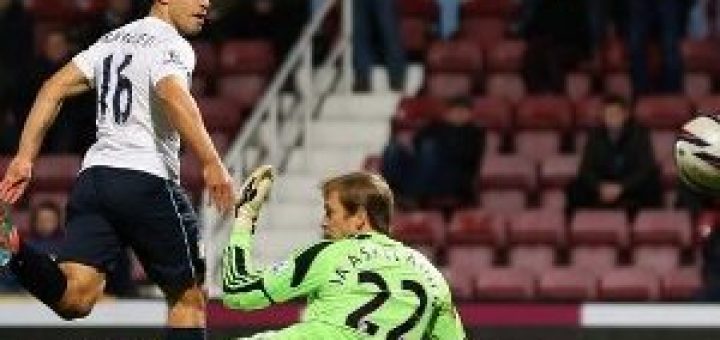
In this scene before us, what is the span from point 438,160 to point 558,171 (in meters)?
0.79

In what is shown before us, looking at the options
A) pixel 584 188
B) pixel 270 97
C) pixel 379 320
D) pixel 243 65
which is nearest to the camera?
pixel 379 320

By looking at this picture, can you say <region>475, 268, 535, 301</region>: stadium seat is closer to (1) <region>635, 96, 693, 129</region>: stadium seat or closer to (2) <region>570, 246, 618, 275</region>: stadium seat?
(2) <region>570, 246, 618, 275</region>: stadium seat

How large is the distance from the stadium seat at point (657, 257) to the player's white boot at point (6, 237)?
607cm

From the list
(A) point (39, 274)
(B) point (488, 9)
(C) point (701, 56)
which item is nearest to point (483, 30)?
(B) point (488, 9)

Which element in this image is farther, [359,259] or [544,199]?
[544,199]

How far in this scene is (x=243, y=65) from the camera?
14234 millimetres

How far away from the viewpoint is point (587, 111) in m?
13.2

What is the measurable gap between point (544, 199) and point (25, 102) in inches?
133

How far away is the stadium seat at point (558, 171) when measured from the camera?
507 inches

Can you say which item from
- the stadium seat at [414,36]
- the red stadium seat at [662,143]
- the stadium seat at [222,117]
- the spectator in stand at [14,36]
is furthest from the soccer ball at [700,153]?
the spectator in stand at [14,36]

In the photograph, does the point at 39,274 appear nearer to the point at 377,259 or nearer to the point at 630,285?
the point at 377,259

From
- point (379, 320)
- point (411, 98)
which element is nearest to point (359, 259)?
point (379, 320)

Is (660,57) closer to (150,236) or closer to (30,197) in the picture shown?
(30,197)

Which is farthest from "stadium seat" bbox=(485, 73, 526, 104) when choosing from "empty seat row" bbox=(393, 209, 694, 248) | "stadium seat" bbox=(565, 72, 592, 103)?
"empty seat row" bbox=(393, 209, 694, 248)
